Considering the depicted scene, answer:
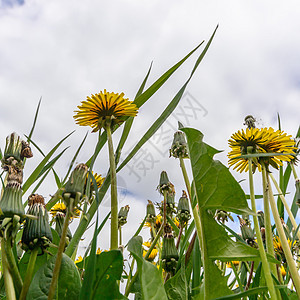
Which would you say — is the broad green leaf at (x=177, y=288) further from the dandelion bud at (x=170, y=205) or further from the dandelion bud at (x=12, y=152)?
the dandelion bud at (x=170, y=205)

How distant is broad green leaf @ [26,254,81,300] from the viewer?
58 cm

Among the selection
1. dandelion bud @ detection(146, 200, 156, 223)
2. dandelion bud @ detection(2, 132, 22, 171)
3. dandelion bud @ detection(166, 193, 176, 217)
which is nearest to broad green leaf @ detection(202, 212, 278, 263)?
dandelion bud @ detection(2, 132, 22, 171)

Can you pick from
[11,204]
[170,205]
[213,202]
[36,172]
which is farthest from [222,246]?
[170,205]

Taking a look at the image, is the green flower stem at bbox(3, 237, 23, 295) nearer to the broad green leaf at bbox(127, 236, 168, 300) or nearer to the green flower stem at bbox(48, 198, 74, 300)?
the green flower stem at bbox(48, 198, 74, 300)

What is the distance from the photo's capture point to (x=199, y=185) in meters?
0.71

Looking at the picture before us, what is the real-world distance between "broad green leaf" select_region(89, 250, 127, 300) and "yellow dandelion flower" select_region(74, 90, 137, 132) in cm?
54

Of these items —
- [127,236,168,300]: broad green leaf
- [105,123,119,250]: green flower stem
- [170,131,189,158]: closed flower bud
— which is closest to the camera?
[127,236,168,300]: broad green leaf

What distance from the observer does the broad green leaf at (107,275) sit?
588 mm

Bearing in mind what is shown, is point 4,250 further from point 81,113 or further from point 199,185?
point 81,113

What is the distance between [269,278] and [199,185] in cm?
24

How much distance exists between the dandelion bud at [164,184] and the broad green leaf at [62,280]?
3.05 feet

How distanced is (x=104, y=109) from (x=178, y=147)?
0.39m

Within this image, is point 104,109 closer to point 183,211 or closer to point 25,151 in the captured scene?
point 25,151

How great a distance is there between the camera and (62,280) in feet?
1.95
